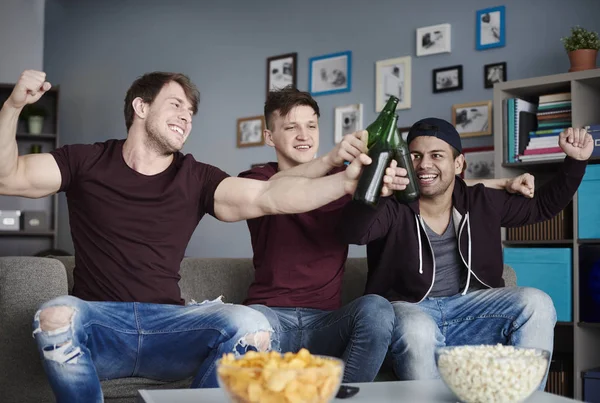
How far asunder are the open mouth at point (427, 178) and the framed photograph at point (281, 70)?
2.57m

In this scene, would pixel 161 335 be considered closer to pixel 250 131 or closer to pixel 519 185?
pixel 519 185

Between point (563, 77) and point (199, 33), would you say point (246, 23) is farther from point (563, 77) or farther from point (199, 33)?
point (563, 77)

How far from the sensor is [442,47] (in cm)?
423

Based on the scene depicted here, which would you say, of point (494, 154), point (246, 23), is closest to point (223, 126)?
point (246, 23)

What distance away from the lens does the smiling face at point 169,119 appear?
2.27 meters

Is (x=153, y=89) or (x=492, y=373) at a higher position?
(x=153, y=89)

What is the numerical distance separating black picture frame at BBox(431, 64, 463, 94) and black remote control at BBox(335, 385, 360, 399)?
9.86 feet

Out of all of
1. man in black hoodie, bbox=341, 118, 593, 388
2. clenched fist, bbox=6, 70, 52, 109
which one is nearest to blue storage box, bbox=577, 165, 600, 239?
man in black hoodie, bbox=341, 118, 593, 388

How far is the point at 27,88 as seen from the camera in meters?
1.88

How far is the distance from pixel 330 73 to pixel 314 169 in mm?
2746

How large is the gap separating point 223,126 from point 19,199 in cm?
182

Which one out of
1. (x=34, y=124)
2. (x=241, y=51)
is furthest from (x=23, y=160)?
(x=34, y=124)

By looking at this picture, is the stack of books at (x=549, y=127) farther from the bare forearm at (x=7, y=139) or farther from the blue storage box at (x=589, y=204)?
the bare forearm at (x=7, y=139)

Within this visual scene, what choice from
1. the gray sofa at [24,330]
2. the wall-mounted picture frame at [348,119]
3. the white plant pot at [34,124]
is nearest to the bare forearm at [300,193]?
the gray sofa at [24,330]
